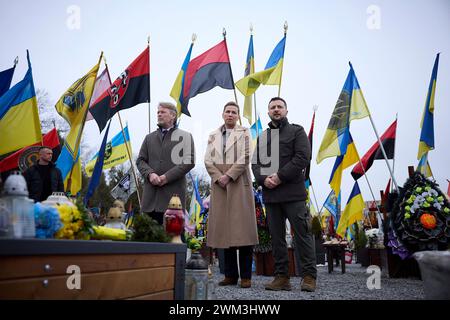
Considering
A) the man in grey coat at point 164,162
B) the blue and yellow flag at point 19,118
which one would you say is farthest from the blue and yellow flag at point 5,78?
the man in grey coat at point 164,162

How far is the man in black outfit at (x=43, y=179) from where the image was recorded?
200 inches

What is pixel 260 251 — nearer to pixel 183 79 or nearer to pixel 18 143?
pixel 183 79

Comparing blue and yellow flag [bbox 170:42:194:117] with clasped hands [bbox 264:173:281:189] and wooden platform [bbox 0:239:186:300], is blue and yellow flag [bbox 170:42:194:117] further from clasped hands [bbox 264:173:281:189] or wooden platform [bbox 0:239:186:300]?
wooden platform [bbox 0:239:186:300]

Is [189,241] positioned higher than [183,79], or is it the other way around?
[183,79]

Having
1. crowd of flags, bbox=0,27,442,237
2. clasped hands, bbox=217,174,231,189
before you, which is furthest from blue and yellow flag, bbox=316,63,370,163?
clasped hands, bbox=217,174,231,189

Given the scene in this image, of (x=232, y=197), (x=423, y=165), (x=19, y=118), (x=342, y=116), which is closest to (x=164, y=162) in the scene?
(x=232, y=197)

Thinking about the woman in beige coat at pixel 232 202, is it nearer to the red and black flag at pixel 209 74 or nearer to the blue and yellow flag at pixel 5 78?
the red and black flag at pixel 209 74

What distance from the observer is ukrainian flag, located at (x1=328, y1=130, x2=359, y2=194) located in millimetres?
7754

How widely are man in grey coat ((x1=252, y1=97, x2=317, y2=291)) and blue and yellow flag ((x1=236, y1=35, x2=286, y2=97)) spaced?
1912 millimetres

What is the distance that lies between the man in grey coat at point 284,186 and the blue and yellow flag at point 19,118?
11.7ft

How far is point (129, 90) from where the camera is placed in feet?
19.7

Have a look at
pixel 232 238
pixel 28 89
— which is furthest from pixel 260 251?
pixel 28 89
